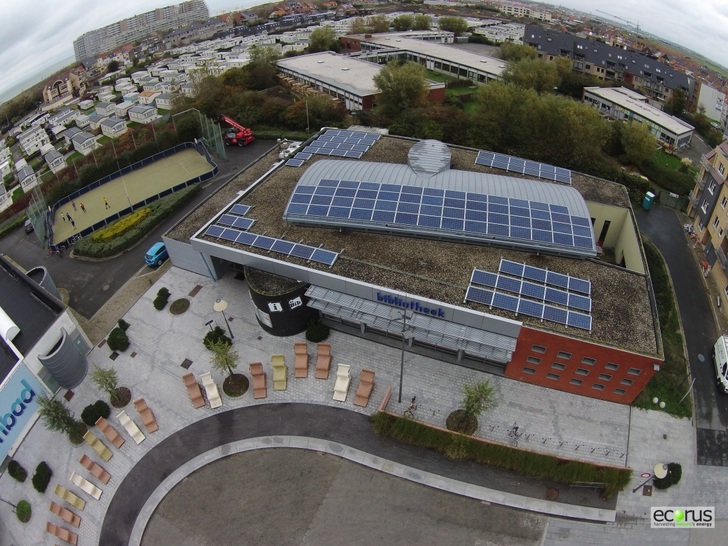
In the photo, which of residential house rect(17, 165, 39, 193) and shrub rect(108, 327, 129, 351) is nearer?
shrub rect(108, 327, 129, 351)

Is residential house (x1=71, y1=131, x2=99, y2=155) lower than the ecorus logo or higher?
lower

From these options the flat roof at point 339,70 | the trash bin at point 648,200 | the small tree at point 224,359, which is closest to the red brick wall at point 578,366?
the small tree at point 224,359

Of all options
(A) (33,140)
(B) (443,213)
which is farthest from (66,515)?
(A) (33,140)

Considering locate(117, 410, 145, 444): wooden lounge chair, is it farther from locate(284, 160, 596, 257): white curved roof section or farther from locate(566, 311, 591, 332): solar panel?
locate(566, 311, 591, 332): solar panel

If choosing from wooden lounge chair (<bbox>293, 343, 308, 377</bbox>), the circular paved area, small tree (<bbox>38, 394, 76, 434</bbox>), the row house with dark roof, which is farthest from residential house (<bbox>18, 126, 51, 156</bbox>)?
the row house with dark roof

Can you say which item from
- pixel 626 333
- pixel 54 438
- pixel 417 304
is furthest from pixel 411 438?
pixel 54 438

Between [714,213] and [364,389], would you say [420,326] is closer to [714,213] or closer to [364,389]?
[364,389]
